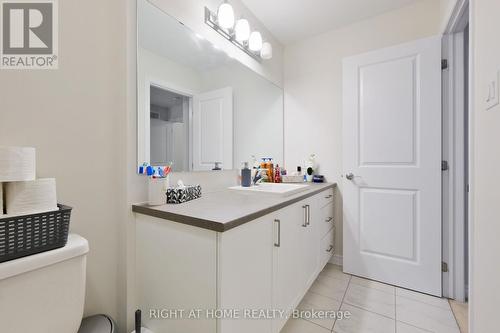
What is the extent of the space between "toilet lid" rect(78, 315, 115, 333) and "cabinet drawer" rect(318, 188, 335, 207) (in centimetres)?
155

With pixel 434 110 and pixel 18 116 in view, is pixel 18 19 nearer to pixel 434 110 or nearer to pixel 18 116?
pixel 18 116

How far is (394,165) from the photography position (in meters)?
1.89

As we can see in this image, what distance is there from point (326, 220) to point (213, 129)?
4.28 ft

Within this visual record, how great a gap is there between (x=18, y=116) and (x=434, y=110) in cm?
248

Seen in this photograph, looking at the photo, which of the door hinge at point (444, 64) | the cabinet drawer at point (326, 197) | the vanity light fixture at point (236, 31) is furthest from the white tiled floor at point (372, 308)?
the vanity light fixture at point (236, 31)

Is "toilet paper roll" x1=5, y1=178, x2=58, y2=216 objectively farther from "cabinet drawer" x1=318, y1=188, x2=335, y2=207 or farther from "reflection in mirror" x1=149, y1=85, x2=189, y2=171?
"cabinet drawer" x1=318, y1=188, x2=335, y2=207

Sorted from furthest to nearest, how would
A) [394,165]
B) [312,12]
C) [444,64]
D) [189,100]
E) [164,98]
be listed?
[312,12] < [394,165] < [444,64] < [189,100] < [164,98]

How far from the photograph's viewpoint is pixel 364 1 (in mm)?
1903

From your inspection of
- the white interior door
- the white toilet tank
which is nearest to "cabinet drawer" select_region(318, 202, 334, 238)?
the white interior door

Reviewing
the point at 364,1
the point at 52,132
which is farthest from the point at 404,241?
the point at 52,132

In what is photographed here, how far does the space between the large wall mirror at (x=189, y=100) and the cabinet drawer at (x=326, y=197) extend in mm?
695

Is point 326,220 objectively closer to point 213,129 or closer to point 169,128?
point 213,129

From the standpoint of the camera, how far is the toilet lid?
936 mm

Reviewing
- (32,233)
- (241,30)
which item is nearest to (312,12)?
(241,30)
